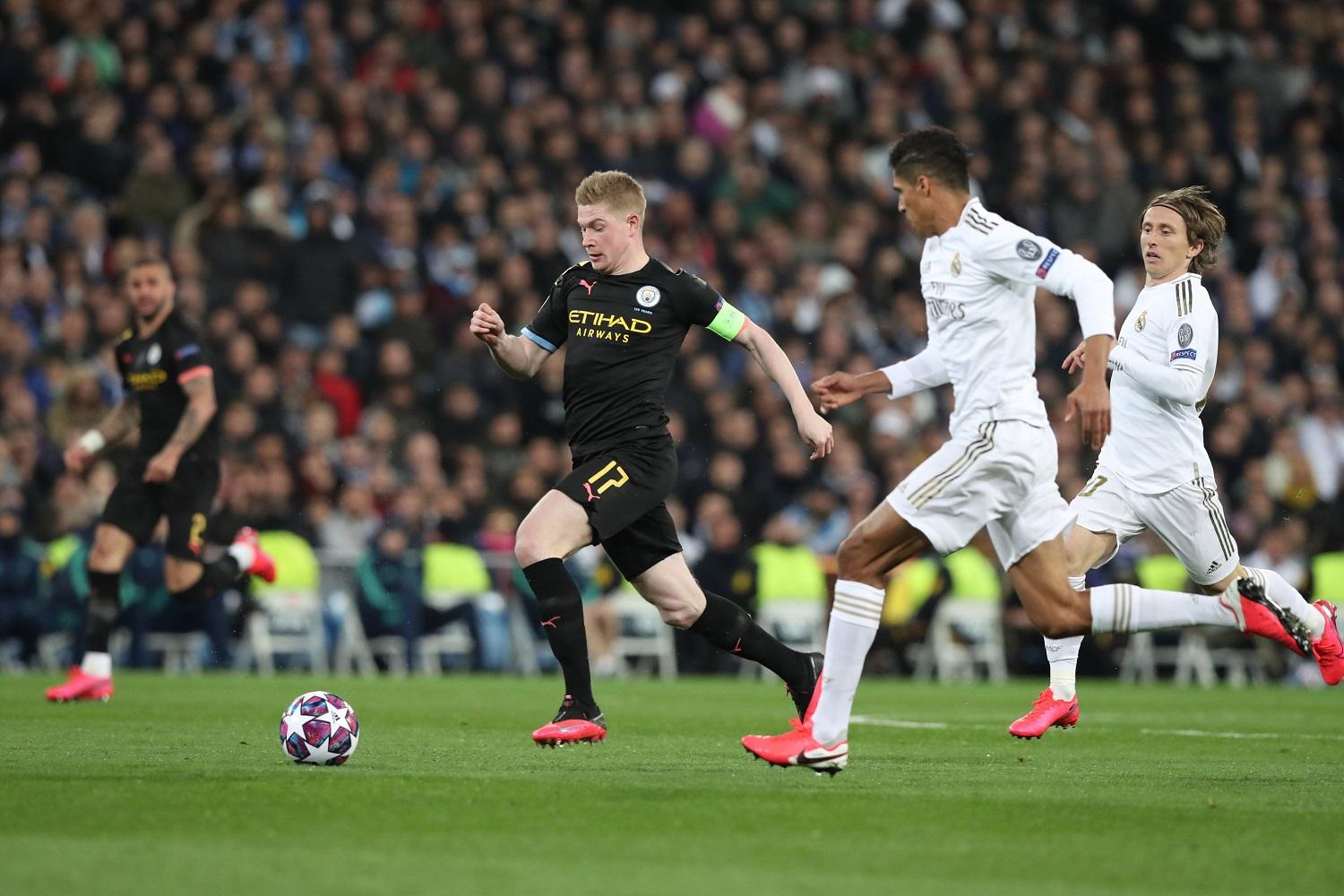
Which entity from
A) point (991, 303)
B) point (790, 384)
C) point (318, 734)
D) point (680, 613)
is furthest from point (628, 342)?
point (318, 734)

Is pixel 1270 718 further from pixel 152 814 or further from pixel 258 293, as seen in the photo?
pixel 258 293

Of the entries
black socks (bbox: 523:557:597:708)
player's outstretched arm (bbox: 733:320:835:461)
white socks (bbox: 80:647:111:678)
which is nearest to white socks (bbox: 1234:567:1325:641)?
player's outstretched arm (bbox: 733:320:835:461)

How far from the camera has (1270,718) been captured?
41.6 ft

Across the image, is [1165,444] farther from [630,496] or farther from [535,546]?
[535,546]

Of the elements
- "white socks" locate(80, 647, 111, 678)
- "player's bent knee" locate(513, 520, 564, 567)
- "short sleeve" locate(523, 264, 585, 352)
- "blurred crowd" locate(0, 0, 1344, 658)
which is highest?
"blurred crowd" locate(0, 0, 1344, 658)

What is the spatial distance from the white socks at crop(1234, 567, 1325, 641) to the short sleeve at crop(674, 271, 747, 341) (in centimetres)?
257

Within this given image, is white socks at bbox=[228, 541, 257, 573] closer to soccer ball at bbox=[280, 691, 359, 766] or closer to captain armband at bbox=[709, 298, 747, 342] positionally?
soccer ball at bbox=[280, 691, 359, 766]

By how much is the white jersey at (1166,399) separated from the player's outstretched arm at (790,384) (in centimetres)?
167

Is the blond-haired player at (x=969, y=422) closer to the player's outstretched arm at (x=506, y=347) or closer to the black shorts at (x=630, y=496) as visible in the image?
the black shorts at (x=630, y=496)

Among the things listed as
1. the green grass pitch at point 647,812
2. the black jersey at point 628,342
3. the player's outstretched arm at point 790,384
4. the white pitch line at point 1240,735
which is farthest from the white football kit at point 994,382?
the white pitch line at point 1240,735

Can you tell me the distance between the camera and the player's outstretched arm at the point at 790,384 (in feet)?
25.4

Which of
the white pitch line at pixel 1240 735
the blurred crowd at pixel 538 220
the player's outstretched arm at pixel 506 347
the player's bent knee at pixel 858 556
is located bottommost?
the white pitch line at pixel 1240 735

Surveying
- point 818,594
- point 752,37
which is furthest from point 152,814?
point 752,37

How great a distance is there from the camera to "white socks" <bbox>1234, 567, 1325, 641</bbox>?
Answer: 28.2ft
